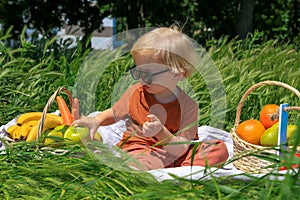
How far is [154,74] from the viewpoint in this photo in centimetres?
274

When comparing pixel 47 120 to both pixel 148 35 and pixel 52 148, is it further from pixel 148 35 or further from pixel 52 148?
pixel 148 35

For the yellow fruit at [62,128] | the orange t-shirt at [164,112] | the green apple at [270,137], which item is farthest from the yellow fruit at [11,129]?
the green apple at [270,137]

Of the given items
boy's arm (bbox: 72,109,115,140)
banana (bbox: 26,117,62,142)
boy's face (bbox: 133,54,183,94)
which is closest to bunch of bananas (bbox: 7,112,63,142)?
banana (bbox: 26,117,62,142)

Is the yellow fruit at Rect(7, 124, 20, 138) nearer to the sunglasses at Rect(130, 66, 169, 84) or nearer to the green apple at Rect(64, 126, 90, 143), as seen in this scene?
the green apple at Rect(64, 126, 90, 143)

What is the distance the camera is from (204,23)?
1028 centimetres

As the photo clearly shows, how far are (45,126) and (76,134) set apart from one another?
0.33m

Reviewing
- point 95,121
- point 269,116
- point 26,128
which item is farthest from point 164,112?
point 26,128

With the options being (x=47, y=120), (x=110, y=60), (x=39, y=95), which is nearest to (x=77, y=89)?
(x=47, y=120)

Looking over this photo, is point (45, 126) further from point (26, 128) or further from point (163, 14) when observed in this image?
point (163, 14)

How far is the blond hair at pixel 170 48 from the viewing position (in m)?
2.75

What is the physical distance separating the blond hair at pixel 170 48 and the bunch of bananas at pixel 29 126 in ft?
2.39

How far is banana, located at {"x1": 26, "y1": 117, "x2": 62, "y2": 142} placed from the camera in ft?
9.98

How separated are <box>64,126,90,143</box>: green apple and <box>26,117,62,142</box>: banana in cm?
21

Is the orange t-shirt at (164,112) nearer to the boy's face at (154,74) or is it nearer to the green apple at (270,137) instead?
the boy's face at (154,74)
